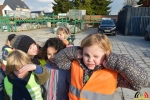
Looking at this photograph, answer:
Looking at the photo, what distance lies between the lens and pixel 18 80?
1638 millimetres

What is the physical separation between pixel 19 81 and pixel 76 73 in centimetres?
63

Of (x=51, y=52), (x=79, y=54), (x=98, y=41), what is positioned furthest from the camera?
(x=51, y=52)

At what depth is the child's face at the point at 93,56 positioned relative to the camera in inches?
51.7

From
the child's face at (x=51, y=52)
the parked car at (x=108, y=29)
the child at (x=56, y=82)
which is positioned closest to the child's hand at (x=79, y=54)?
the child at (x=56, y=82)

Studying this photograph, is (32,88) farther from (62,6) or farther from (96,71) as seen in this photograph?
(62,6)

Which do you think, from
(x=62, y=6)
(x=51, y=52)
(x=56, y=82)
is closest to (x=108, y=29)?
(x=51, y=52)

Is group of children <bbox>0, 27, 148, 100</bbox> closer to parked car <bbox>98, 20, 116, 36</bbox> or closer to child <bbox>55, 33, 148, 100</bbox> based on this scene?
child <bbox>55, 33, 148, 100</bbox>

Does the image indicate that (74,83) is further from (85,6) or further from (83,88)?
(85,6)

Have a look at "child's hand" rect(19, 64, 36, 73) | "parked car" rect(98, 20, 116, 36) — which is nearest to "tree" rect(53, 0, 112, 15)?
"parked car" rect(98, 20, 116, 36)

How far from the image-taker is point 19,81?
1636 mm

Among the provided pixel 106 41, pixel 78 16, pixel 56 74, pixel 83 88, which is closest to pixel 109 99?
pixel 83 88

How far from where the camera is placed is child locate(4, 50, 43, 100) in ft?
5.20

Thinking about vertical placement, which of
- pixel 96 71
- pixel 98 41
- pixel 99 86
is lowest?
pixel 99 86

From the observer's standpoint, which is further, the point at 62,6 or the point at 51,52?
the point at 62,6
